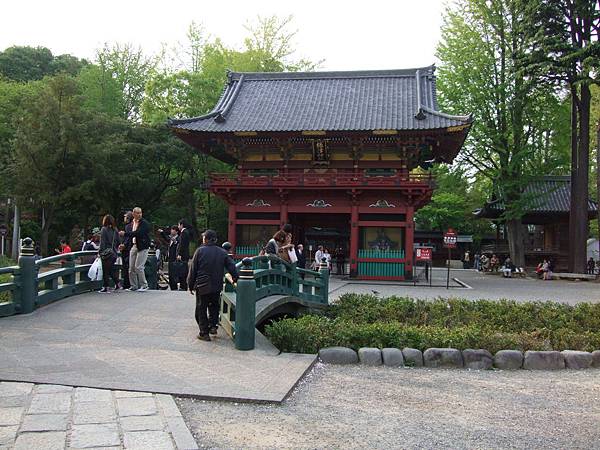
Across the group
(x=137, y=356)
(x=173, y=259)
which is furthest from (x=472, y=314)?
(x=137, y=356)

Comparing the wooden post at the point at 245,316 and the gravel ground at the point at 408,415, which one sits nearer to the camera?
the gravel ground at the point at 408,415

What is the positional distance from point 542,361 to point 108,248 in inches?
348

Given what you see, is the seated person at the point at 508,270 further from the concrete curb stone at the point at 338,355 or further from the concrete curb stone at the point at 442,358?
the concrete curb stone at the point at 338,355

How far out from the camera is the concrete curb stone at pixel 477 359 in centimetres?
836

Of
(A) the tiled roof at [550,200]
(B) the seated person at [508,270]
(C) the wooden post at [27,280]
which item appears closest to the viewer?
(C) the wooden post at [27,280]

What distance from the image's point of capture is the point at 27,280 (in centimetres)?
945

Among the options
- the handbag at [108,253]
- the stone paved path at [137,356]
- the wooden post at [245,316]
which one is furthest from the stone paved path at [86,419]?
the handbag at [108,253]

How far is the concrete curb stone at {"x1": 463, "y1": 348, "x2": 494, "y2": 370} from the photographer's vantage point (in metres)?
8.36

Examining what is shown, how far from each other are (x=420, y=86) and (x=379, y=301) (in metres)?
18.2

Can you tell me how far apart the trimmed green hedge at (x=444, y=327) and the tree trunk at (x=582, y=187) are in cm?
1816

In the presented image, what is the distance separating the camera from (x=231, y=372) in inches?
264

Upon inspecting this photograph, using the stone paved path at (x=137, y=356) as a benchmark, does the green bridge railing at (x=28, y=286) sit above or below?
above

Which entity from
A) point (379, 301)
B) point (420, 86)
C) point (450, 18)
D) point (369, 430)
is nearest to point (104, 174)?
point (420, 86)

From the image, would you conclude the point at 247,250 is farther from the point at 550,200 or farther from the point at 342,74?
the point at 550,200
